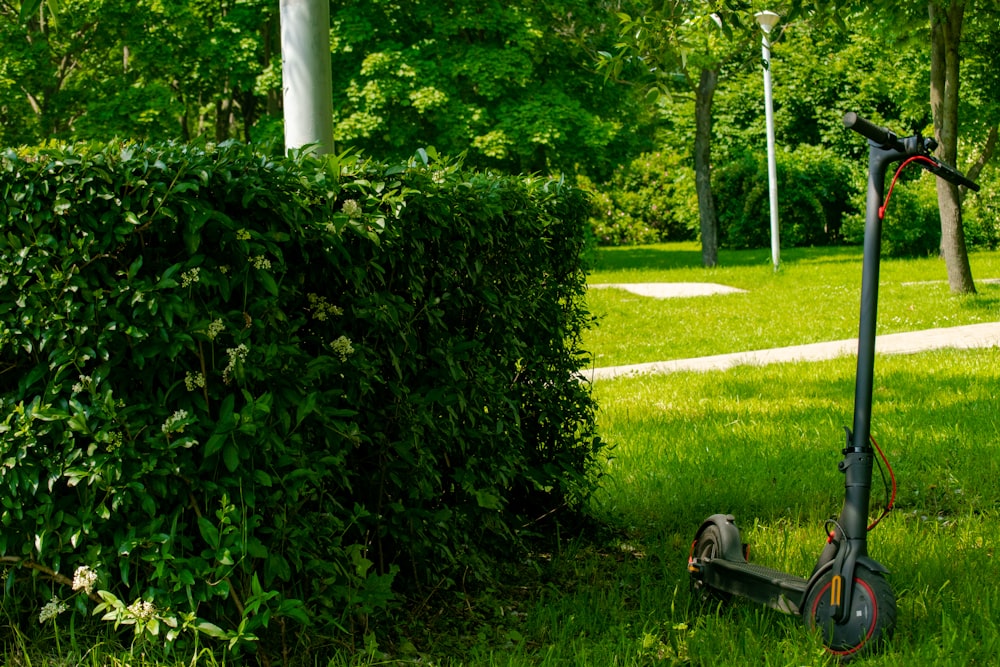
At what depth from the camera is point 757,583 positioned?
3469 mm

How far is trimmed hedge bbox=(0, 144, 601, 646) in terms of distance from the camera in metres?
2.69

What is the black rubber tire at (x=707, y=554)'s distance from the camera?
3703mm

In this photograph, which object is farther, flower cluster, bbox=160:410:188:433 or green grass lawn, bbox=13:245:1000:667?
green grass lawn, bbox=13:245:1000:667

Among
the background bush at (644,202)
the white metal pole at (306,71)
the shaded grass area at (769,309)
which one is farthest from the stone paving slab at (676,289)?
the background bush at (644,202)

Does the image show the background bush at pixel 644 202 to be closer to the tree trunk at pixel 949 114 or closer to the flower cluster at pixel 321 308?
the tree trunk at pixel 949 114

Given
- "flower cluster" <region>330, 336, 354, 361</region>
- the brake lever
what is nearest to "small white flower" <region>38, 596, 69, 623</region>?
"flower cluster" <region>330, 336, 354, 361</region>

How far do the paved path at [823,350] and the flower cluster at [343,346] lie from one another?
6.89 meters

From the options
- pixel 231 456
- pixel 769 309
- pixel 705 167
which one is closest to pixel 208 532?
pixel 231 456

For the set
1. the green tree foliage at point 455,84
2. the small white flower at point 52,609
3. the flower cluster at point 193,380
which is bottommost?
the small white flower at point 52,609

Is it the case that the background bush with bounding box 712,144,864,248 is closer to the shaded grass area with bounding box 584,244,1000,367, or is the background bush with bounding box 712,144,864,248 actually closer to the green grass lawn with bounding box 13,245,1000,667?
the shaded grass area with bounding box 584,244,1000,367

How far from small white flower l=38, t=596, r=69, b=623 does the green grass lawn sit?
125mm

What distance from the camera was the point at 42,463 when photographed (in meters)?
2.75

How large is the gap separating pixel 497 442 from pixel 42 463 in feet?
5.23

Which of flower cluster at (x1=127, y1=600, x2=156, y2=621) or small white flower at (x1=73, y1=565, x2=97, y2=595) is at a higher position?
small white flower at (x1=73, y1=565, x2=97, y2=595)
